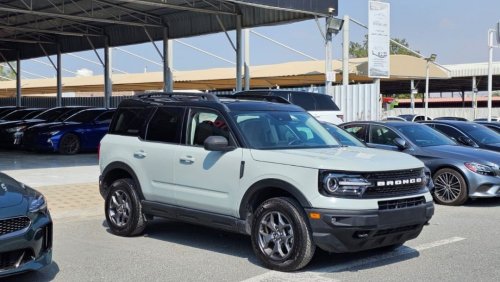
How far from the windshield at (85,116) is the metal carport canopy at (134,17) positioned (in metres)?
4.08

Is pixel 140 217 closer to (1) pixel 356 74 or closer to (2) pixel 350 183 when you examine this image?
(2) pixel 350 183

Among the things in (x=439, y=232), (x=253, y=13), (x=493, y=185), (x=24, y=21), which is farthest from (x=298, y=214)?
(x=24, y=21)

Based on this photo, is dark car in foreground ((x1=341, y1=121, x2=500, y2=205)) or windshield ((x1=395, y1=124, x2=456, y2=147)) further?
windshield ((x1=395, y1=124, x2=456, y2=147))

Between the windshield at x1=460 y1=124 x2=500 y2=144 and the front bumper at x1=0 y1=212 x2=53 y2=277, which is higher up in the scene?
the windshield at x1=460 y1=124 x2=500 y2=144

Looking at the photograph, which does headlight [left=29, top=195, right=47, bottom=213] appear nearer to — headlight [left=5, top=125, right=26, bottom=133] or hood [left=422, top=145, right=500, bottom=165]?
hood [left=422, top=145, right=500, bottom=165]

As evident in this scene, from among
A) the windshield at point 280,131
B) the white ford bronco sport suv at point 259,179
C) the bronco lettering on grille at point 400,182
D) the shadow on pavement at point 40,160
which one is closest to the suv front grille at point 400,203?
the white ford bronco sport suv at point 259,179

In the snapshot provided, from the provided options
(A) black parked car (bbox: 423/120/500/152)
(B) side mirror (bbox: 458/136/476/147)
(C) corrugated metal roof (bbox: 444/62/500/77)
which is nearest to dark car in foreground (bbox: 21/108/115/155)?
(A) black parked car (bbox: 423/120/500/152)

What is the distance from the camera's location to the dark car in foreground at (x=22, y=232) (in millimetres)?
5327

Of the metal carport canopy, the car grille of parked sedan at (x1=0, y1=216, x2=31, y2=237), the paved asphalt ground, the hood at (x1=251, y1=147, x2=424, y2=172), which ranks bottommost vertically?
the paved asphalt ground

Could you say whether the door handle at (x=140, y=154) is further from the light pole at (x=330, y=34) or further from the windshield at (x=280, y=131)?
the light pole at (x=330, y=34)

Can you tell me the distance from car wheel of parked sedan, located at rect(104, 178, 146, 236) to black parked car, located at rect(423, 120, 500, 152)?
8363 millimetres

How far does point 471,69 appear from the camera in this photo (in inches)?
1788

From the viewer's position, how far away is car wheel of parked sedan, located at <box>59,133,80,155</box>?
20.1m

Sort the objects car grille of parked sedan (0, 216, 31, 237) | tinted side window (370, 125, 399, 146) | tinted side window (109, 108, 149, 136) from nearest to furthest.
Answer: car grille of parked sedan (0, 216, 31, 237)
tinted side window (109, 108, 149, 136)
tinted side window (370, 125, 399, 146)
